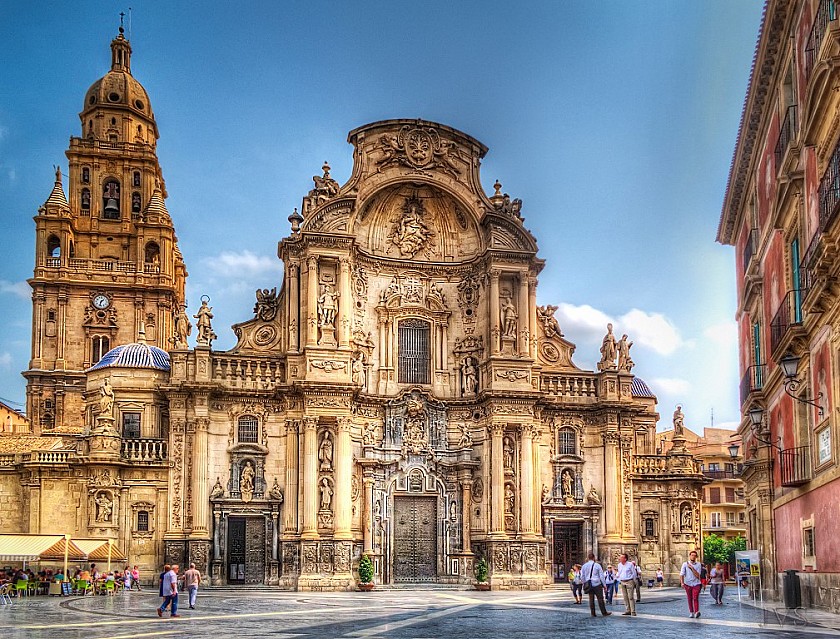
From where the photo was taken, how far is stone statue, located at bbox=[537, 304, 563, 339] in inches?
2019

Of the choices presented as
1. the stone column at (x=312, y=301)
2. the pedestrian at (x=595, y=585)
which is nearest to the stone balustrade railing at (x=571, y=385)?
the stone column at (x=312, y=301)

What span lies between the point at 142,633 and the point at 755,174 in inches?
1091

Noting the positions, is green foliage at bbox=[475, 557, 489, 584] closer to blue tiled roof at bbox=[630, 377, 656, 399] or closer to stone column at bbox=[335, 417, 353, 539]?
stone column at bbox=[335, 417, 353, 539]

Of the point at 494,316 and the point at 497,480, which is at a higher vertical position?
the point at 494,316

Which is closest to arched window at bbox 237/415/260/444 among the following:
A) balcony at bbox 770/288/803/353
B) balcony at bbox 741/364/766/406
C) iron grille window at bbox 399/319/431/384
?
iron grille window at bbox 399/319/431/384

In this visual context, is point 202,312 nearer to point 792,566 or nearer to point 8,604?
point 8,604

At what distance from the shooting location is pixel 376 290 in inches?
1976

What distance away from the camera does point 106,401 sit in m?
46.5

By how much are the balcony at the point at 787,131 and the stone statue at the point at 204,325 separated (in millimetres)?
26707

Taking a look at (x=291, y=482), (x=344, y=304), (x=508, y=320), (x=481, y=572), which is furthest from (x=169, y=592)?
(x=508, y=320)

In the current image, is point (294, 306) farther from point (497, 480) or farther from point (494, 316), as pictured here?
point (497, 480)

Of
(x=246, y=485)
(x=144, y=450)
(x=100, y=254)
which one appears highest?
(x=100, y=254)

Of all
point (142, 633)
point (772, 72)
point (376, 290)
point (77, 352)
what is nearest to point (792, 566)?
point (772, 72)

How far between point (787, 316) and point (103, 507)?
98.8 feet
